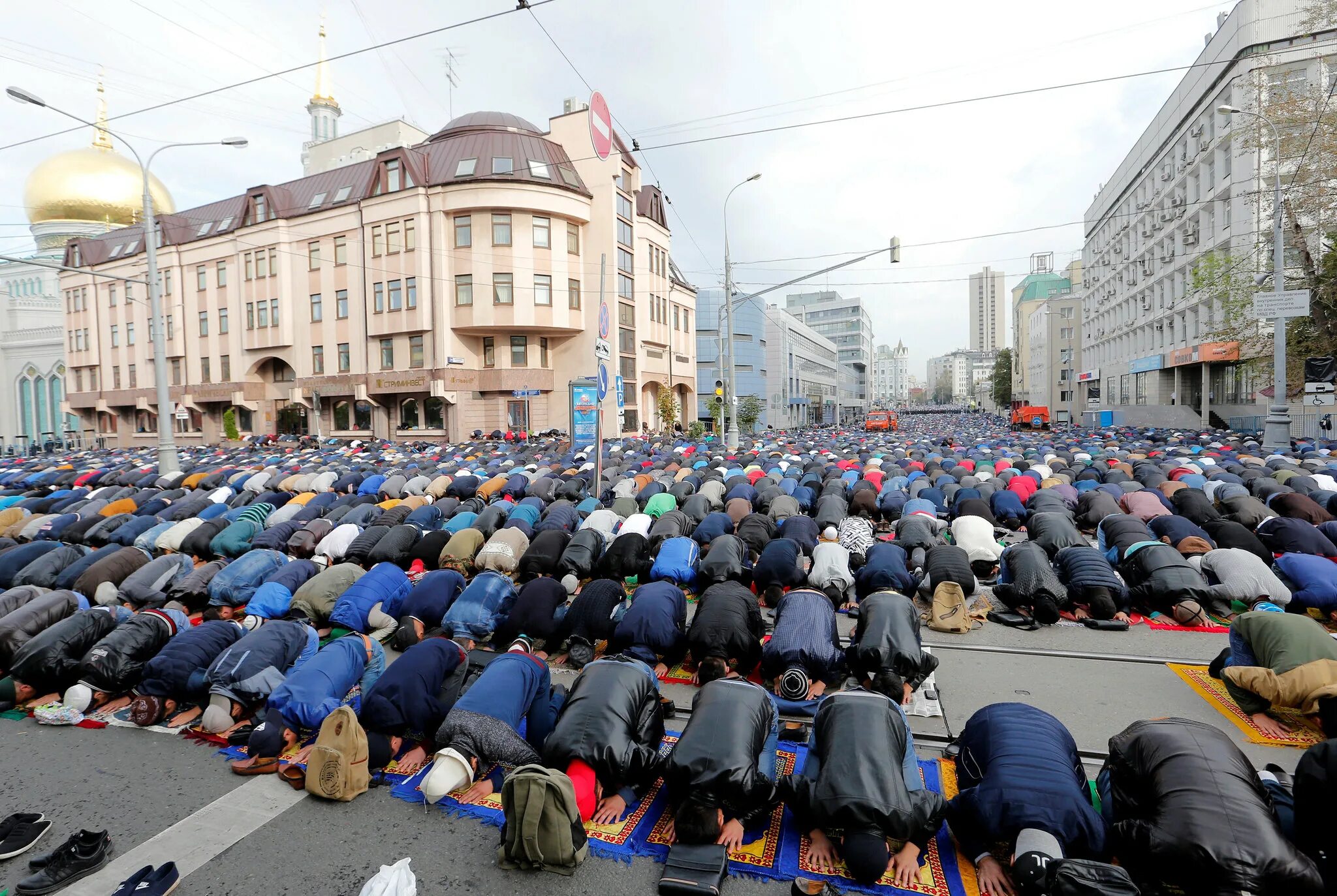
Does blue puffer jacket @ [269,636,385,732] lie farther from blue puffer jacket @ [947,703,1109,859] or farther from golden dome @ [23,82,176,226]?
golden dome @ [23,82,176,226]

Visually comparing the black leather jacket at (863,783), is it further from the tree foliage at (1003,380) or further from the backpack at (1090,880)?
the tree foliage at (1003,380)

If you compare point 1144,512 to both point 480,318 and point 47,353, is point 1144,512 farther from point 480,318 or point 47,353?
point 47,353

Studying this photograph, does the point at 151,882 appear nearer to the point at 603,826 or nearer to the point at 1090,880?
the point at 603,826

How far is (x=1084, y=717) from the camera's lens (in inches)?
209

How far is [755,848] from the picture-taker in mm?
3869

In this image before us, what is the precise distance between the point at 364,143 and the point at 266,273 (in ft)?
41.4

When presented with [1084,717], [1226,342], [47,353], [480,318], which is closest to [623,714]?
[1084,717]

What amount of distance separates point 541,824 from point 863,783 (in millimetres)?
1834

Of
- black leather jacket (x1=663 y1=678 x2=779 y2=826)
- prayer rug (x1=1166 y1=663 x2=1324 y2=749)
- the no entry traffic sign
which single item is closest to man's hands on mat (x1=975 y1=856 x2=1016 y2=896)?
black leather jacket (x1=663 y1=678 x2=779 y2=826)

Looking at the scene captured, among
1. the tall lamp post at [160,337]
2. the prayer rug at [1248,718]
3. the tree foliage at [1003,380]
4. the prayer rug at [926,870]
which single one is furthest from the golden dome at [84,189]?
the tree foliage at [1003,380]

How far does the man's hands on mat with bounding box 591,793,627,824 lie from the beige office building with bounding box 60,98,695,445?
94.9 ft

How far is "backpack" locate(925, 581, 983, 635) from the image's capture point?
7383mm

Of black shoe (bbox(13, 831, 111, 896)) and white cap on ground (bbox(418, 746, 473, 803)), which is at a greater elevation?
A: white cap on ground (bbox(418, 746, 473, 803))

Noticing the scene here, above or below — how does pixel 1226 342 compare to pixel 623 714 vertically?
above
